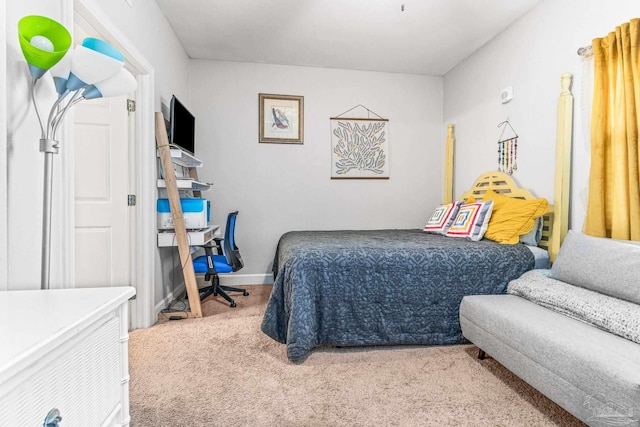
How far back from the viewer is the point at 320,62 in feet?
12.5

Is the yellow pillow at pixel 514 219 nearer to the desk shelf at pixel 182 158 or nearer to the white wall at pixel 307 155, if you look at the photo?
the white wall at pixel 307 155

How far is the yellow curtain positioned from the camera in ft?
6.22

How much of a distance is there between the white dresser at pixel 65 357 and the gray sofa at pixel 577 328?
1.64 meters

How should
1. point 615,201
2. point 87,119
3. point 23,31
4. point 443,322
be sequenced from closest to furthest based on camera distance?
point 23,31
point 615,201
point 443,322
point 87,119

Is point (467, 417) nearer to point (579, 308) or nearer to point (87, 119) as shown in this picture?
point (579, 308)

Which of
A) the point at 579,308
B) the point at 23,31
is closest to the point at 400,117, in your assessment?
the point at 579,308

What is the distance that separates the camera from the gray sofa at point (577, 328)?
119cm

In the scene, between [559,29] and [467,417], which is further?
[559,29]

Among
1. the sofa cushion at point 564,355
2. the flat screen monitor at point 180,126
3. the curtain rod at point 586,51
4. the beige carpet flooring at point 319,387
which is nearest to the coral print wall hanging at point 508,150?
the curtain rod at point 586,51

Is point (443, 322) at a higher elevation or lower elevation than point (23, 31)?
lower

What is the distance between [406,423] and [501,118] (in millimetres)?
2883

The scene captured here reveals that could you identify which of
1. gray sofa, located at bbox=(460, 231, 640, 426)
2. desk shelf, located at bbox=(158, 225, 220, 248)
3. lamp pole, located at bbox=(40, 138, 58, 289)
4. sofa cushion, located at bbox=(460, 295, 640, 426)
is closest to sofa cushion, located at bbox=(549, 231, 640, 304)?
gray sofa, located at bbox=(460, 231, 640, 426)

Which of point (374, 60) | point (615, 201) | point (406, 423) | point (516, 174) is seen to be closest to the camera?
point (406, 423)

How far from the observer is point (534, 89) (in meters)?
2.76
